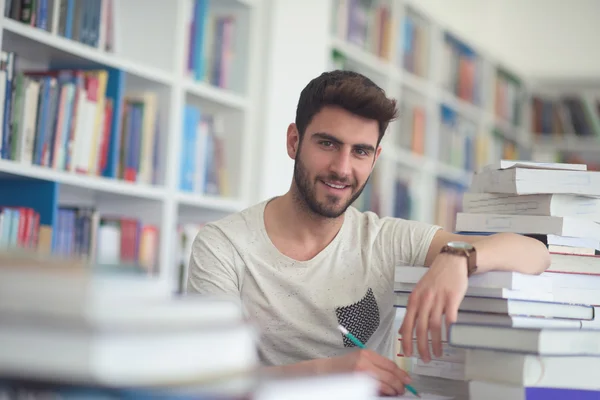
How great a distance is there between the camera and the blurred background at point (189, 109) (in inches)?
93.0

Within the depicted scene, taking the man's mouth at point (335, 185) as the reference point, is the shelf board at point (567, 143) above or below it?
above

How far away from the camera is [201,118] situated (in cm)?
319

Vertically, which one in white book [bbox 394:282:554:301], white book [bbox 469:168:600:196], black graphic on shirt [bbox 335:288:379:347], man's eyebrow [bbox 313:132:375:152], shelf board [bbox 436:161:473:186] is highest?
shelf board [bbox 436:161:473:186]

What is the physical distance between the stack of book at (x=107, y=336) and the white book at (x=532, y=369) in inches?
17.9

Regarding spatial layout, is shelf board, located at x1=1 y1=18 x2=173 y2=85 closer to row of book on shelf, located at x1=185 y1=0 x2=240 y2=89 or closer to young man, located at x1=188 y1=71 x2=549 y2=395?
row of book on shelf, located at x1=185 y1=0 x2=240 y2=89

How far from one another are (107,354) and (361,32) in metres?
3.63

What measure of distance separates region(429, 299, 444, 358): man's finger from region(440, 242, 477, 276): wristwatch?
9cm

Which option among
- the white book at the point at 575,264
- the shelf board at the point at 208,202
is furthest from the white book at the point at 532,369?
the shelf board at the point at 208,202

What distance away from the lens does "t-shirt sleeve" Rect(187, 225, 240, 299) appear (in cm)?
164

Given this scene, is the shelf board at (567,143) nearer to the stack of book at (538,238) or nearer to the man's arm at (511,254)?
the stack of book at (538,238)

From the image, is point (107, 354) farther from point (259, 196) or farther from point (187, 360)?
point (259, 196)

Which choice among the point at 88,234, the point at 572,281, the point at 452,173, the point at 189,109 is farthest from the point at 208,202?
the point at 452,173

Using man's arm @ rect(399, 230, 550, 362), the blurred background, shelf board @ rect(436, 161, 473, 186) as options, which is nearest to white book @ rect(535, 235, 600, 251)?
man's arm @ rect(399, 230, 550, 362)

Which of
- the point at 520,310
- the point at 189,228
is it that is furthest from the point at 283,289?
the point at 189,228
